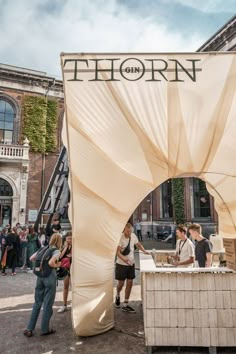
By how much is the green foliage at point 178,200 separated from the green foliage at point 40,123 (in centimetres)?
1001

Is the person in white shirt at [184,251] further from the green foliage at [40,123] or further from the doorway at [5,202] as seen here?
the green foliage at [40,123]

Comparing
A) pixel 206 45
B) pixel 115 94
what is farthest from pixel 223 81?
pixel 206 45

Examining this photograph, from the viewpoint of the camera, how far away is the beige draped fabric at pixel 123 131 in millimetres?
4152

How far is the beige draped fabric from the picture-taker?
13.6 feet

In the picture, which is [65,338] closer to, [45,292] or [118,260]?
[45,292]

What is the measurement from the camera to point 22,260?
10.4 meters

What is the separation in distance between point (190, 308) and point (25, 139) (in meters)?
18.2

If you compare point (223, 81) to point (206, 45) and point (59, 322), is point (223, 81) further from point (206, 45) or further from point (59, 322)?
point (206, 45)

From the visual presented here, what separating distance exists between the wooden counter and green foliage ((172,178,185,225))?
1628 centimetres

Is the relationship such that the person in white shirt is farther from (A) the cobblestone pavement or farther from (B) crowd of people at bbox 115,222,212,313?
(A) the cobblestone pavement

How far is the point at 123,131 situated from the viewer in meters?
4.21

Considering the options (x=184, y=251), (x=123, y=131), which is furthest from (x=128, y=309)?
(x=123, y=131)

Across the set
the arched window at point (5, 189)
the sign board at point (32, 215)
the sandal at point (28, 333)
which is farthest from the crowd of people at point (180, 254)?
the arched window at point (5, 189)

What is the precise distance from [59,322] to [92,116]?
12.2 ft
